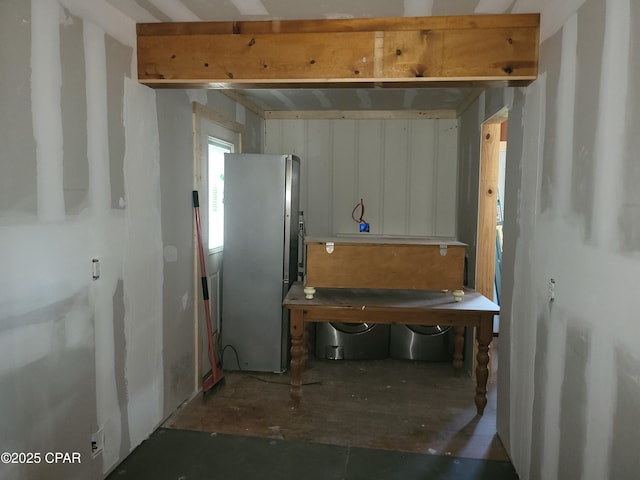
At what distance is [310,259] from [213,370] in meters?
1.13

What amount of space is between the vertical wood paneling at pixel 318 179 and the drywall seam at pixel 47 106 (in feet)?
9.09

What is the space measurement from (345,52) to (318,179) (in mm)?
2280

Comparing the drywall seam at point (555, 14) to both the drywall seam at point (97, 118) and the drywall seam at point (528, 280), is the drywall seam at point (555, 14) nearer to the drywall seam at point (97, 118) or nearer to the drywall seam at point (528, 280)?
the drywall seam at point (528, 280)

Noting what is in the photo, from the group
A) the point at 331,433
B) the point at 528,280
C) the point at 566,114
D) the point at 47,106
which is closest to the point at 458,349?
the point at 331,433

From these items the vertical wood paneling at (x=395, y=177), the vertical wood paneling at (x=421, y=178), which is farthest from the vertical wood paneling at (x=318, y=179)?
the vertical wood paneling at (x=421, y=178)

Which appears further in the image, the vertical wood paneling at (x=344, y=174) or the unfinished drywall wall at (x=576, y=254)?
the vertical wood paneling at (x=344, y=174)

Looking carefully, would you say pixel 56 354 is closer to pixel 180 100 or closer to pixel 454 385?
pixel 180 100

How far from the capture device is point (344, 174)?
4262mm

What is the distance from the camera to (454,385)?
330cm

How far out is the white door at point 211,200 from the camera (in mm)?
3074

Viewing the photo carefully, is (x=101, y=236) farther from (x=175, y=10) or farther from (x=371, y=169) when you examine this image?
(x=371, y=169)

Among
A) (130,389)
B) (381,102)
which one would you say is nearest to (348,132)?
(381,102)

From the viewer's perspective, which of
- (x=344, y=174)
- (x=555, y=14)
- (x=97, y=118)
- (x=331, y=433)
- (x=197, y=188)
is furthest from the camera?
(x=344, y=174)

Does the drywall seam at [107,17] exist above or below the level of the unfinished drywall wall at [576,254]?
above
